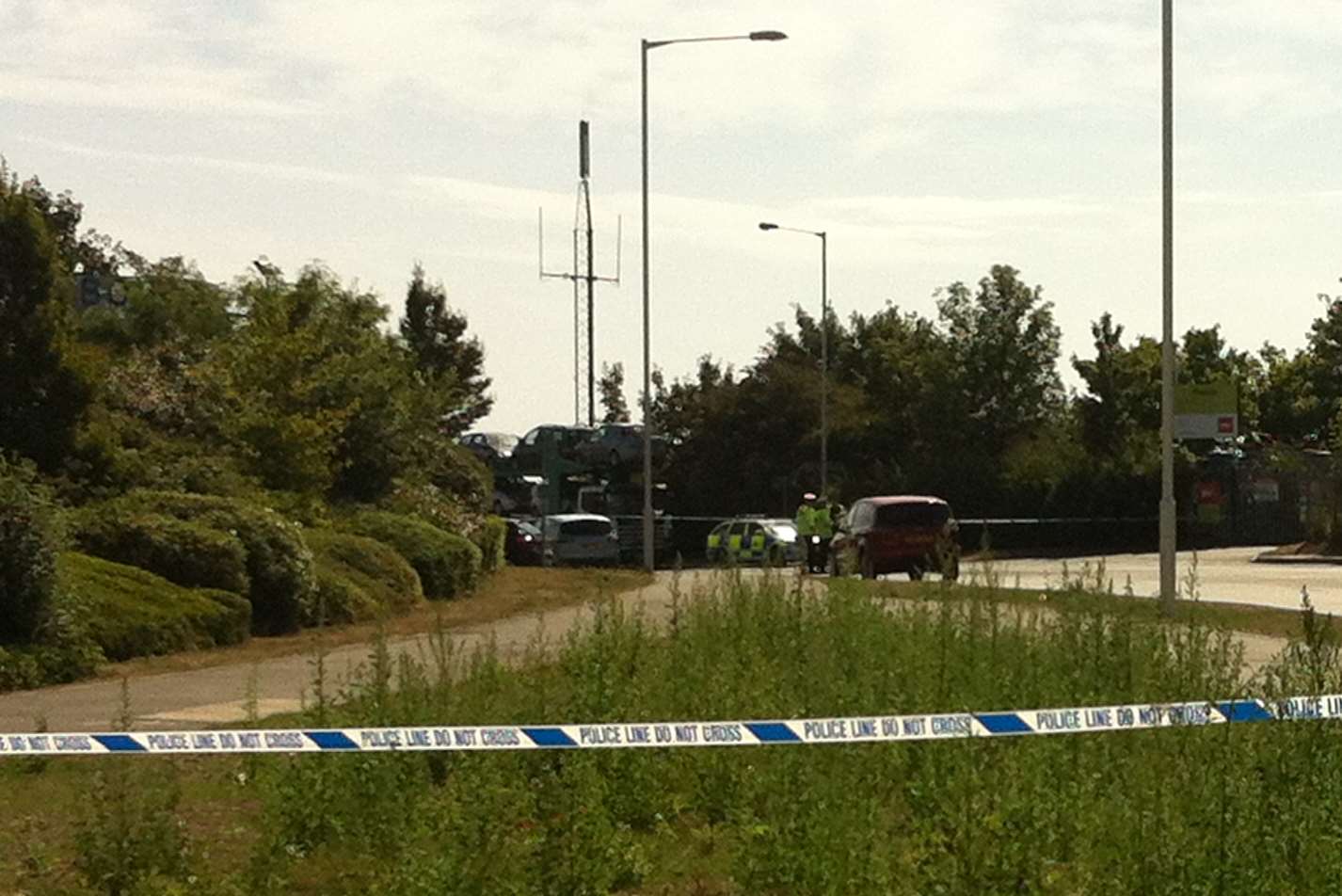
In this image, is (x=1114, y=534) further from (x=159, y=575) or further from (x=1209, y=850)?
(x=1209, y=850)

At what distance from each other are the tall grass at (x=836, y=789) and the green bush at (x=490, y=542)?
929 inches

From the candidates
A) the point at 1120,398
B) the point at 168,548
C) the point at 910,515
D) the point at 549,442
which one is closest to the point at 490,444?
the point at 549,442

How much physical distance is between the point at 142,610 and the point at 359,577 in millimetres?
7204

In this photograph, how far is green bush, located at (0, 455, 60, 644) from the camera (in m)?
18.2

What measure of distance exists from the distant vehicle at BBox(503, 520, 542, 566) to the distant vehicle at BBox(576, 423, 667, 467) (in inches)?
718

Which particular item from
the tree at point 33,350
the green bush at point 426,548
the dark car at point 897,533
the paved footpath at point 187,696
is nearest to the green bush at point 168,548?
the paved footpath at point 187,696

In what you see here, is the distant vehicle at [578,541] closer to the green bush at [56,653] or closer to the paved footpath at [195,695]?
the paved footpath at [195,695]

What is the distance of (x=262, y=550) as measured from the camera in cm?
2377

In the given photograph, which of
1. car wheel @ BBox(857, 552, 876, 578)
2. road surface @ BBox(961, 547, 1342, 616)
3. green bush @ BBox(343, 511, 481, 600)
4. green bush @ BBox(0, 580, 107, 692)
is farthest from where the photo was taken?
car wheel @ BBox(857, 552, 876, 578)

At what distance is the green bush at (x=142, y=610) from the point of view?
65.0ft

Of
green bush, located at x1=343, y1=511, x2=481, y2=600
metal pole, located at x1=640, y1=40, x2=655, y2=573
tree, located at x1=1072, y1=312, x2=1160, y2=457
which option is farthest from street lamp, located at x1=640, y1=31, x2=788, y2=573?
tree, located at x1=1072, y1=312, x2=1160, y2=457

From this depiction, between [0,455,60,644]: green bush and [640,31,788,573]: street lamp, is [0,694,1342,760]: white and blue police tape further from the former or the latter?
[640,31,788,573]: street lamp

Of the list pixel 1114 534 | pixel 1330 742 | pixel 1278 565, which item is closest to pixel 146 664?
pixel 1330 742

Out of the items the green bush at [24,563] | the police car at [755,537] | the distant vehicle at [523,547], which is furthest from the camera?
the distant vehicle at [523,547]
